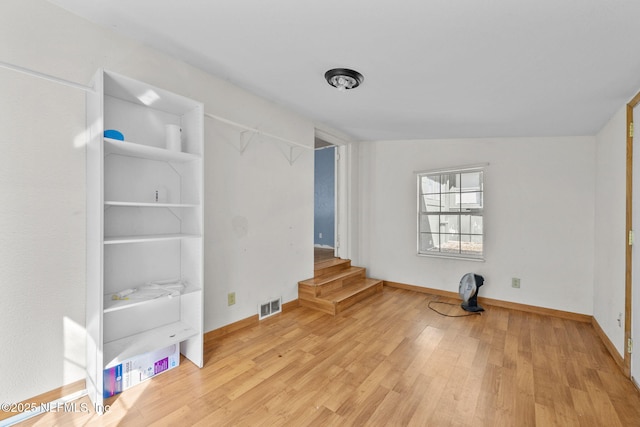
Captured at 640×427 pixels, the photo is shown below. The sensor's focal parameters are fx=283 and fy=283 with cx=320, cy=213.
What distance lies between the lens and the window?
370 cm

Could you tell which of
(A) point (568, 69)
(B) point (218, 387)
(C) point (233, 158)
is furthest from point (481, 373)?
(C) point (233, 158)

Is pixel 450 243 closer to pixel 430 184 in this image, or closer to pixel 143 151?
pixel 430 184

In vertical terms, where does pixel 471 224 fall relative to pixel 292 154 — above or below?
below

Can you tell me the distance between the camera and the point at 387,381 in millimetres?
1941

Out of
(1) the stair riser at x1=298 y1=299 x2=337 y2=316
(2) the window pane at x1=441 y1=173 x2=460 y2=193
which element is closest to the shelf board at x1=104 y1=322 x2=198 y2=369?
(1) the stair riser at x1=298 y1=299 x2=337 y2=316

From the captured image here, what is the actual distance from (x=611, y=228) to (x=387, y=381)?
95.2 inches

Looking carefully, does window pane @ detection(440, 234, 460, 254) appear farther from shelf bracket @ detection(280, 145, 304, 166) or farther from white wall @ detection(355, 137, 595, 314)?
shelf bracket @ detection(280, 145, 304, 166)

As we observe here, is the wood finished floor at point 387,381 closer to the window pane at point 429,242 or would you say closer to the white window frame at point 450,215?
the white window frame at point 450,215

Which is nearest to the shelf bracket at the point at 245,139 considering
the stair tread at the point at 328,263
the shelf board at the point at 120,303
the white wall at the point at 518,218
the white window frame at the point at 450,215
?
the shelf board at the point at 120,303

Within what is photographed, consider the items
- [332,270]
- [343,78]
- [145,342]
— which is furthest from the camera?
[332,270]

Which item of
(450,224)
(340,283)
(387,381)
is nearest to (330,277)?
(340,283)

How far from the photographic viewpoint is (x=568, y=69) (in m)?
1.82

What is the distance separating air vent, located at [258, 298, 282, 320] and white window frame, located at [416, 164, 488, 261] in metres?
2.17

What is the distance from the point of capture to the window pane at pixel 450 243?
385cm
